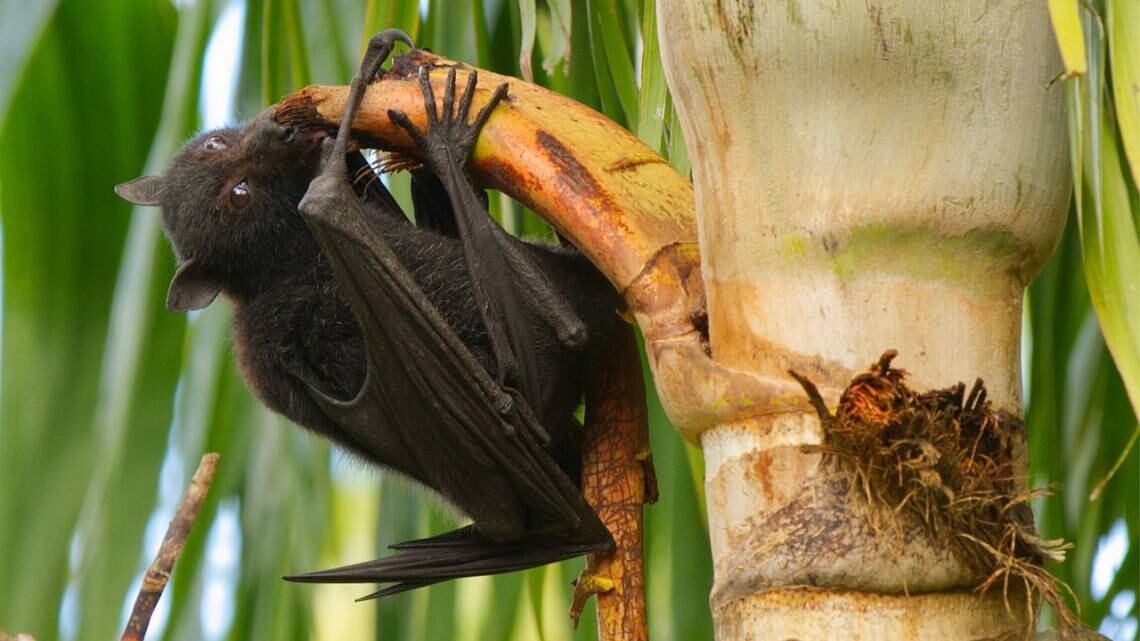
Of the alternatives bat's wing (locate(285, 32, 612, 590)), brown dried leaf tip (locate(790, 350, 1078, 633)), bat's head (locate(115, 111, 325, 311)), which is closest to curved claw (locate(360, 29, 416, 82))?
bat's wing (locate(285, 32, 612, 590))

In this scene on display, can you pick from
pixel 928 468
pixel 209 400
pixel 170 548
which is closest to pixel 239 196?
pixel 209 400

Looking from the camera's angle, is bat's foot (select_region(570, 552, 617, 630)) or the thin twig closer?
the thin twig

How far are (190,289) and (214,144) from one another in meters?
0.34

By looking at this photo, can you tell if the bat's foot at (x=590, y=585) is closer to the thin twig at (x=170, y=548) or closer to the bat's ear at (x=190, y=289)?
the thin twig at (x=170, y=548)

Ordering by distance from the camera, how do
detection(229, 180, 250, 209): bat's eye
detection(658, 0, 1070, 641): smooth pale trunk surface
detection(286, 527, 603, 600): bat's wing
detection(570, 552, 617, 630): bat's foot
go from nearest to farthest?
detection(658, 0, 1070, 641): smooth pale trunk surface → detection(570, 552, 617, 630): bat's foot → detection(286, 527, 603, 600): bat's wing → detection(229, 180, 250, 209): bat's eye

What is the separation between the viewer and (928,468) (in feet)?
4.14

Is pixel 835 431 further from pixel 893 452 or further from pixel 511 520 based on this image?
pixel 511 520

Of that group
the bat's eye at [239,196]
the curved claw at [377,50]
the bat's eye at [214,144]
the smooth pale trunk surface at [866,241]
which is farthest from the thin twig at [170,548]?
the bat's eye at [214,144]

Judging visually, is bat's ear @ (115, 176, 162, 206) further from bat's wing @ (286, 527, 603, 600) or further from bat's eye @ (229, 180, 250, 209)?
bat's wing @ (286, 527, 603, 600)

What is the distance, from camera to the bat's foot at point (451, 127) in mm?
1972

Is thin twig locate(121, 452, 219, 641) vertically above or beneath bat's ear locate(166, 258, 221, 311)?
beneath

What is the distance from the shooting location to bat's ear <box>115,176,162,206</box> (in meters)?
2.51

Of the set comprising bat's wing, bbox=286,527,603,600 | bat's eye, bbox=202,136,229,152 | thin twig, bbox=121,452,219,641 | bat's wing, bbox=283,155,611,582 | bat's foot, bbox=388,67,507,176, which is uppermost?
bat's eye, bbox=202,136,229,152

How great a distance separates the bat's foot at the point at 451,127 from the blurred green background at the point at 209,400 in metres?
0.22
